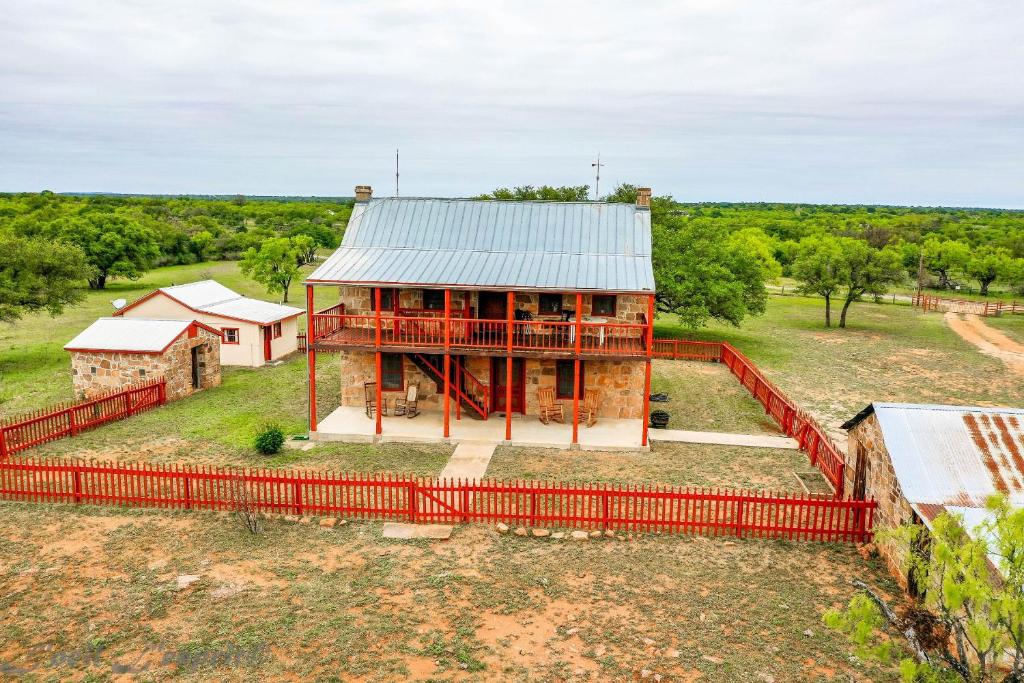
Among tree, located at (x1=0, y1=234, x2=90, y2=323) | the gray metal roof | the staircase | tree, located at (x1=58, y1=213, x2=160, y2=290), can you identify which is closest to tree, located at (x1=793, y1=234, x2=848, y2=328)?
the gray metal roof

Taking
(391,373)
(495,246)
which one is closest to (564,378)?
(495,246)

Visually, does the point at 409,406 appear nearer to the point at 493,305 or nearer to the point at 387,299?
the point at 387,299

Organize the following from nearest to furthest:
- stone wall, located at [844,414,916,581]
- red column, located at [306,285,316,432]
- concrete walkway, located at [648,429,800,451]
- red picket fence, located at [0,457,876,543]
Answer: stone wall, located at [844,414,916,581] < red picket fence, located at [0,457,876,543] < red column, located at [306,285,316,432] < concrete walkway, located at [648,429,800,451]

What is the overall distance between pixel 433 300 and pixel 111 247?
39.1 metres

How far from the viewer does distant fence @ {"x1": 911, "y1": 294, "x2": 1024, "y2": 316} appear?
160 feet

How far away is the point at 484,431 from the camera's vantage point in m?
21.2

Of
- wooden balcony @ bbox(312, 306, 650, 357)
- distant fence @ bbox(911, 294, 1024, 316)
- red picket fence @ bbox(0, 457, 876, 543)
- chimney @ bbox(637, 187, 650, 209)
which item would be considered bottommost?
red picket fence @ bbox(0, 457, 876, 543)

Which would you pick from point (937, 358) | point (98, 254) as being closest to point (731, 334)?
point (937, 358)

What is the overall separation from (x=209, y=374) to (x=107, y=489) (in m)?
10.9

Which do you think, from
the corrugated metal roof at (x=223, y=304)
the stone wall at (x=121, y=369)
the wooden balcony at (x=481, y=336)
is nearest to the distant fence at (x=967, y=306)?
the wooden balcony at (x=481, y=336)

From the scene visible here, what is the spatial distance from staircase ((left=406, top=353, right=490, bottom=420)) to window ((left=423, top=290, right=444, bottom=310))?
5.34 ft

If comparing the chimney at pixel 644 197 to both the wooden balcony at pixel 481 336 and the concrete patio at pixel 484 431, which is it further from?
the concrete patio at pixel 484 431

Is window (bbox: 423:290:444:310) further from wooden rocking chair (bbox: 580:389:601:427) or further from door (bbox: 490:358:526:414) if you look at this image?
wooden rocking chair (bbox: 580:389:601:427)

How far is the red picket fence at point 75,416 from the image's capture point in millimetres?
18969
